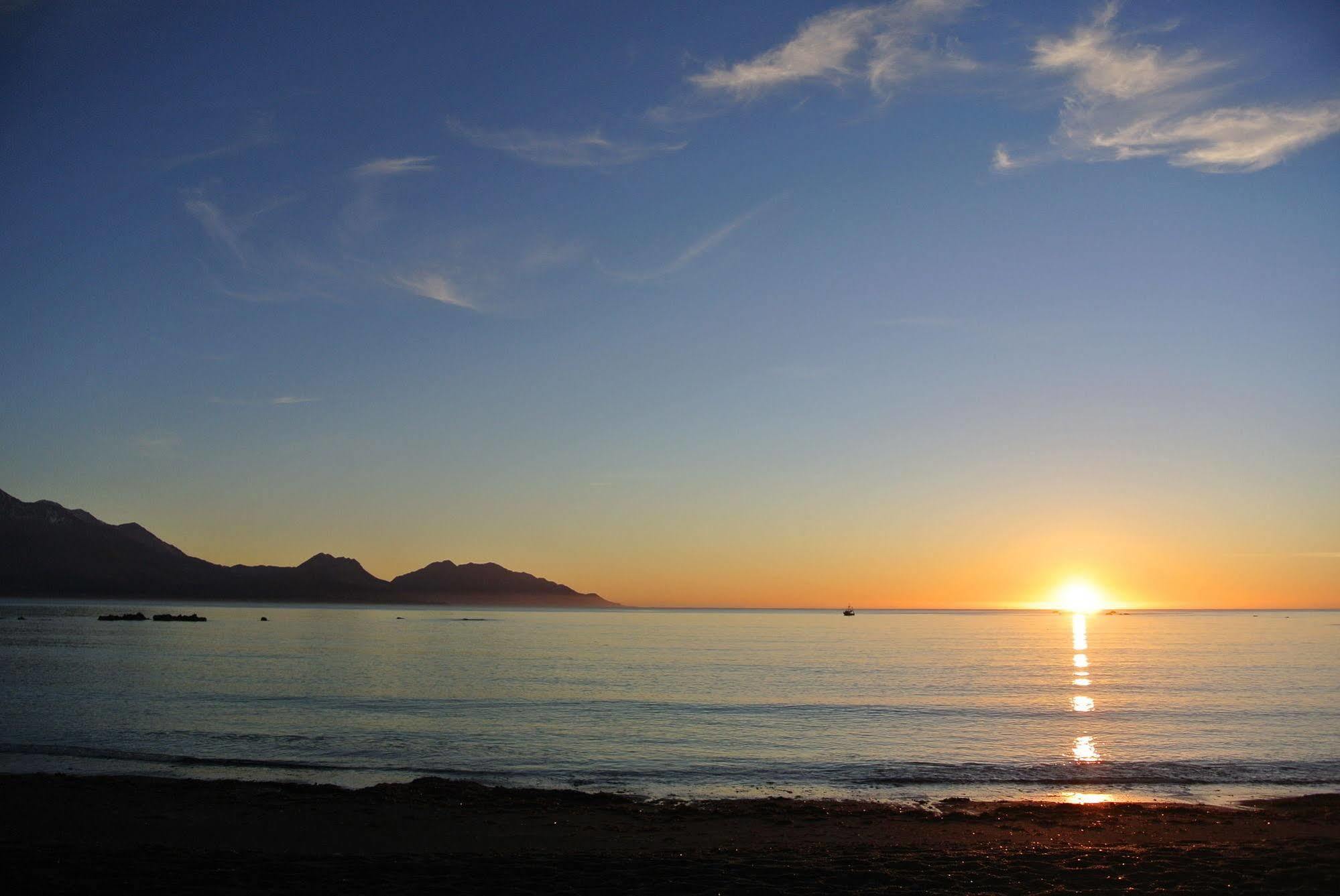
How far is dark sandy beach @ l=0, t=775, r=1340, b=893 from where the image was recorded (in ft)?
51.1

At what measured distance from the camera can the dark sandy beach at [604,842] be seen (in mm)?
15562

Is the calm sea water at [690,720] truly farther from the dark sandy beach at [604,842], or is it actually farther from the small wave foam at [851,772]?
the dark sandy beach at [604,842]

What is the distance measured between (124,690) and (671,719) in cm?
3169

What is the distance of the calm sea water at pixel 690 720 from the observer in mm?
27766

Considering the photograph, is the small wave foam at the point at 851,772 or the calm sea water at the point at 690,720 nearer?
the small wave foam at the point at 851,772

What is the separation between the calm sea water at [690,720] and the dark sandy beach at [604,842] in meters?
3.26

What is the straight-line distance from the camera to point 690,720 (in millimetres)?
39250

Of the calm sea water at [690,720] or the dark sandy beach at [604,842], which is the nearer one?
the dark sandy beach at [604,842]

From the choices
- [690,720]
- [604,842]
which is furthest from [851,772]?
[604,842]

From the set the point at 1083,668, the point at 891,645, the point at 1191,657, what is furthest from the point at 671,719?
the point at 891,645

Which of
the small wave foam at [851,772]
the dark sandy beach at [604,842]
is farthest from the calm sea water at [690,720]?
the dark sandy beach at [604,842]

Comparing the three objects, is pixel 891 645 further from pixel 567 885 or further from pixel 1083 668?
pixel 567 885

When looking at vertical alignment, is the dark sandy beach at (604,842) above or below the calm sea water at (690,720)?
above

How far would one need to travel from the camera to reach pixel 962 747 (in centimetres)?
3353
